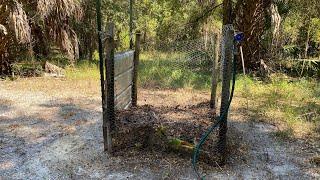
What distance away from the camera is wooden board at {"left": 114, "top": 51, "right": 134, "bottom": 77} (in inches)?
171

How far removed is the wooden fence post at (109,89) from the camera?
12.8 feet

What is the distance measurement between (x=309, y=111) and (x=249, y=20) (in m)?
3.61

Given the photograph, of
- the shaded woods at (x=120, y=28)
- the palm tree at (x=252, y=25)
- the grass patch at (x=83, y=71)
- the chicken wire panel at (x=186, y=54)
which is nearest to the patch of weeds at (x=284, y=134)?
the chicken wire panel at (x=186, y=54)

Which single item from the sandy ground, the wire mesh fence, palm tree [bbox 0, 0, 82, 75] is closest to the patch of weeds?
the sandy ground

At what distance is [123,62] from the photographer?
4.77 m

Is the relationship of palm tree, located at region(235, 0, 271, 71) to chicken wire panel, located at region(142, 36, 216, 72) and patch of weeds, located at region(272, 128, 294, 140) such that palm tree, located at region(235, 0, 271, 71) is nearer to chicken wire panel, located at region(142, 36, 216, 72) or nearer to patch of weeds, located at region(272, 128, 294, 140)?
chicken wire panel, located at region(142, 36, 216, 72)

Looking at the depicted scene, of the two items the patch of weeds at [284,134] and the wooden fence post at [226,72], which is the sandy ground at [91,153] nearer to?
the patch of weeds at [284,134]

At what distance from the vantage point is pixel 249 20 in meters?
9.15

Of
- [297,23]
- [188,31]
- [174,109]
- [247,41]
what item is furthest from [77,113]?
[297,23]

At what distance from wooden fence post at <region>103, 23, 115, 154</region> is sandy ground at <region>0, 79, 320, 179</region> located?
26cm

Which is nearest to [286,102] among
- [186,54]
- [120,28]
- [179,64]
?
[186,54]

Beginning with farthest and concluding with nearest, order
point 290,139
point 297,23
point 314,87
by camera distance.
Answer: point 297,23
point 314,87
point 290,139

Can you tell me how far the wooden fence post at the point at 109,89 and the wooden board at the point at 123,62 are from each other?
1.09 feet

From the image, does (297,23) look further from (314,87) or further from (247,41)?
(314,87)
